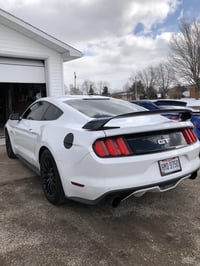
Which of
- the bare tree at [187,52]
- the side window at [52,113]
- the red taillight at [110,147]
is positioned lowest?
the red taillight at [110,147]

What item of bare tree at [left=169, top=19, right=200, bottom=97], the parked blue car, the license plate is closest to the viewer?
the license plate

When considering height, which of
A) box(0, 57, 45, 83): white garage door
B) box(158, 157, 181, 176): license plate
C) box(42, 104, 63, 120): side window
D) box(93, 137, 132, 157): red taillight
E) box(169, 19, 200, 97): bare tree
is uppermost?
box(169, 19, 200, 97): bare tree

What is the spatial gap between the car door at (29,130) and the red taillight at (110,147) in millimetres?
1449

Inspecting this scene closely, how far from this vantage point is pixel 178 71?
34.6 meters

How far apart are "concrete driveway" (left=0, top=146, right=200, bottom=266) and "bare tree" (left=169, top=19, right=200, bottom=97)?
32.7m

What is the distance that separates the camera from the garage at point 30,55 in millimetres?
8391

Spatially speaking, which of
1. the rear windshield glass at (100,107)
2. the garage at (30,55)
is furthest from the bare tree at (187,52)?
the rear windshield glass at (100,107)

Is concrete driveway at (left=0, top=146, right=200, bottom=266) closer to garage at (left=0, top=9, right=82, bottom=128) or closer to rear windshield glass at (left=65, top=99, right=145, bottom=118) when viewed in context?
rear windshield glass at (left=65, top=99, right=145, bottom=118)

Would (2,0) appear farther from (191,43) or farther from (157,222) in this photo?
(191,43)

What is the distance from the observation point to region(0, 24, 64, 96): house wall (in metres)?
8.41

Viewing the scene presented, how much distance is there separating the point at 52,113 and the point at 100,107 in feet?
2.33

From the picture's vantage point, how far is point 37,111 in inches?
171

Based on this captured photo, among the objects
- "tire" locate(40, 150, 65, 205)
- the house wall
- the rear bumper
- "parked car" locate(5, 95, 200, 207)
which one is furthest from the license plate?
the house wall

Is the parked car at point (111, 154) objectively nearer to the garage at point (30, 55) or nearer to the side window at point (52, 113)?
the side window at point (52, 113)
